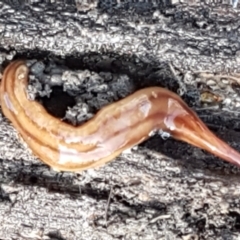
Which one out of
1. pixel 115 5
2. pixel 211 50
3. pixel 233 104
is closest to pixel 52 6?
pixel 115 5

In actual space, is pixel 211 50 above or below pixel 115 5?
below

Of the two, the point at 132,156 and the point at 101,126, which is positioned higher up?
the point at 101,126

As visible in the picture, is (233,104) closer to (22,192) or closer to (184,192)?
(184,192)

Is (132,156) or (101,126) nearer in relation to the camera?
(101,126)
